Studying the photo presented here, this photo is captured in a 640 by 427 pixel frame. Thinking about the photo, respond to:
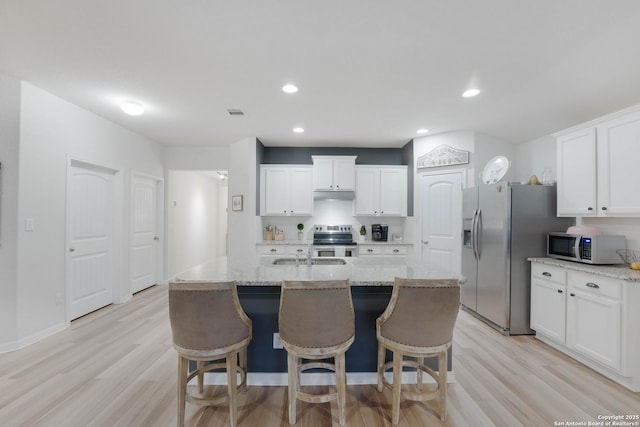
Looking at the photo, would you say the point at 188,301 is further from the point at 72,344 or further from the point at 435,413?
the point at 72,344

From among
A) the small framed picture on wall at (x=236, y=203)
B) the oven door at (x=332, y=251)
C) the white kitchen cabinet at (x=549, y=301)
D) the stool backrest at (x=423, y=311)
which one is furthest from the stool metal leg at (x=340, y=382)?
Result: the small framed picture on wall at (x=236, y=203)

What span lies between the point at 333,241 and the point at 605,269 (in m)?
3.44

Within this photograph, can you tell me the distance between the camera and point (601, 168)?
2.69 metres

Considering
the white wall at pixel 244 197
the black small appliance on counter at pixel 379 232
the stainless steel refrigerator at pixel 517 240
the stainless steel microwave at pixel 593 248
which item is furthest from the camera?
the black small appliance on counter at pixel 379 232

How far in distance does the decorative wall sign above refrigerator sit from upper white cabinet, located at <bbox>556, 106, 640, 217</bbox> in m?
1.21

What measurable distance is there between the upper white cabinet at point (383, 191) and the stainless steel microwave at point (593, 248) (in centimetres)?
243

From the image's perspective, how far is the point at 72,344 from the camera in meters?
2.93

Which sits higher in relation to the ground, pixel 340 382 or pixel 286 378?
pixel 340 382

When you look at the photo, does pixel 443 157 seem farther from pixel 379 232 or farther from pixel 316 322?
pixel 316 322

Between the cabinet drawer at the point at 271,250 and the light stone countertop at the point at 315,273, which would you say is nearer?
the light stone countertop at the point at 315,273

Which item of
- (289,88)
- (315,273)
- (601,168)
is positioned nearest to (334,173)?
(289,88)

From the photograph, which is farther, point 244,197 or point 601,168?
point 244,197

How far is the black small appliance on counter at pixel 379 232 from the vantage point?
16.9 ft

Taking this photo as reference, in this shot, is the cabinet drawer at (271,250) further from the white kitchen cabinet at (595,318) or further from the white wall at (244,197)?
the white kitchen cabinet at (595,318)
